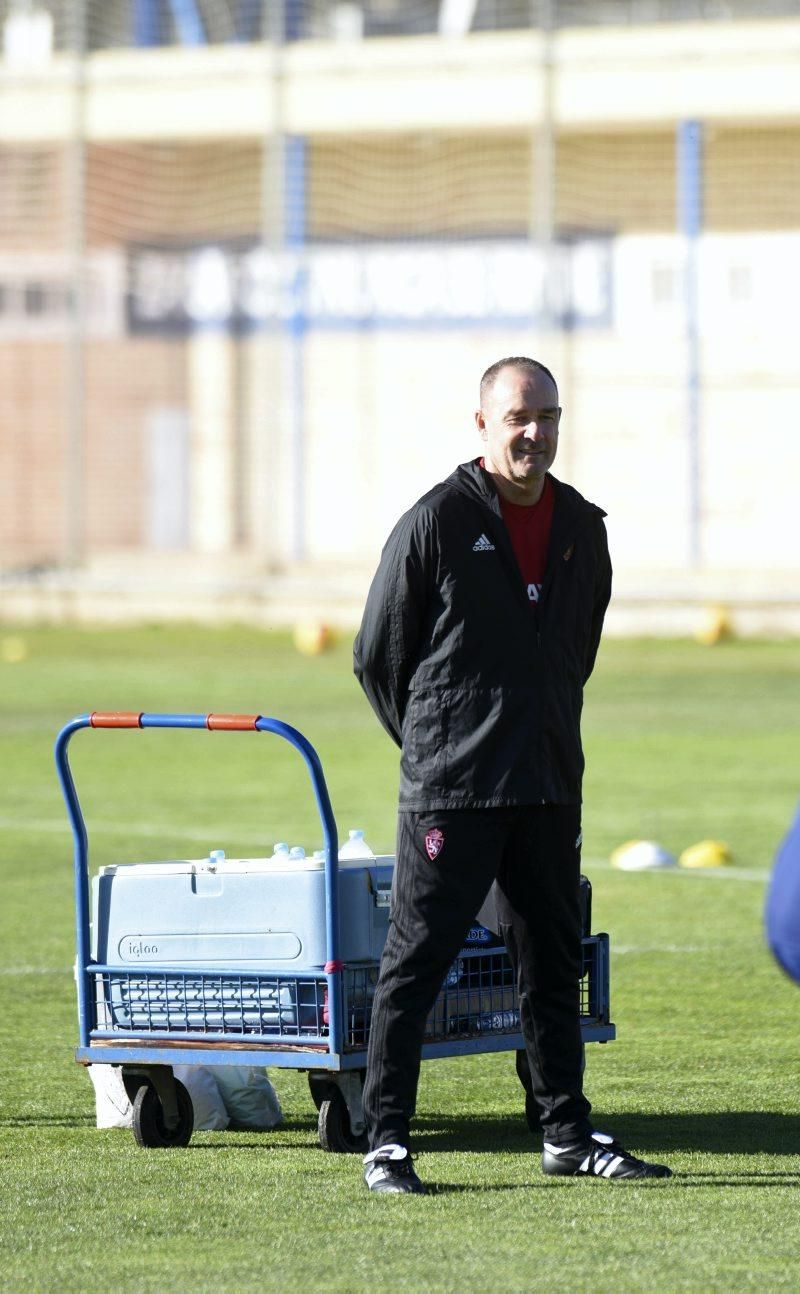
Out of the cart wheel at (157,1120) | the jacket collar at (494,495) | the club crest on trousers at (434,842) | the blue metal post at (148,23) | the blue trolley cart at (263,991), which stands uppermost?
the blue metal post at (148,23)

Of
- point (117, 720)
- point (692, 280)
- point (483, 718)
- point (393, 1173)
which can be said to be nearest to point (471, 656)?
point (483, 718)

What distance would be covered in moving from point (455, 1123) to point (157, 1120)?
847mm

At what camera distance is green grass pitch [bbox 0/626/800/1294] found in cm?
539

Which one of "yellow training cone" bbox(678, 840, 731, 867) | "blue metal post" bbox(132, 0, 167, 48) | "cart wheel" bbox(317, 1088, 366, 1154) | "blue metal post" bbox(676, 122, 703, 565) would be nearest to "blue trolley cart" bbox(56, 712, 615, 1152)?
"cart wheel" bbox(317, 1088, 366, 1154)

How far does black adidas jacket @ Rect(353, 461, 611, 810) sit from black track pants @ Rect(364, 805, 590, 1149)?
0.09 m

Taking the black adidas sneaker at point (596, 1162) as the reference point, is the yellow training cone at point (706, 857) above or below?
below

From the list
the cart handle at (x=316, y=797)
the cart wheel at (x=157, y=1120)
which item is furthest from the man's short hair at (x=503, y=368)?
the cart wheel at (x=157, y=1120)

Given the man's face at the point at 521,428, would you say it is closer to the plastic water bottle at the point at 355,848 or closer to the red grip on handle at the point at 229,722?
the red grip on handle at the point at 229,722

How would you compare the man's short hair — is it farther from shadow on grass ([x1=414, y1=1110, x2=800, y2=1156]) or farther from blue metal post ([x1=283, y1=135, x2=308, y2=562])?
blue metal post ([x1=283, y1=135, x2=308, y2=562])

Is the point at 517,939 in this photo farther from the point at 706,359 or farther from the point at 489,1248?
the point at 706,359

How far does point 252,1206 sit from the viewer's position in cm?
593

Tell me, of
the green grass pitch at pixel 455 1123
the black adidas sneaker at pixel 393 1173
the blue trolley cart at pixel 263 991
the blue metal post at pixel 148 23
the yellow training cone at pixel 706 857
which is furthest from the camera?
the blue metal post at pixel 148 23

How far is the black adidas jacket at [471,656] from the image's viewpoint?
6.04 m

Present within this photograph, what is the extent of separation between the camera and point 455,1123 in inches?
277
